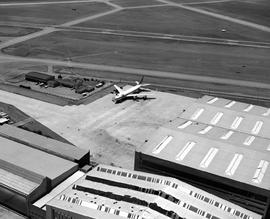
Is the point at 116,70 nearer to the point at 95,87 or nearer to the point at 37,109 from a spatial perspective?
the point at 95,87

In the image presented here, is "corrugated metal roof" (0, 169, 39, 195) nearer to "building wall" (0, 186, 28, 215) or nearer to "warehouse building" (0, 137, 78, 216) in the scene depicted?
"warehouse building" (0, 137, 78, 216)

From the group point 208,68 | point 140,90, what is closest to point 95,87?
point 140,90

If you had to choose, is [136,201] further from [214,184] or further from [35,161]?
[35,161]

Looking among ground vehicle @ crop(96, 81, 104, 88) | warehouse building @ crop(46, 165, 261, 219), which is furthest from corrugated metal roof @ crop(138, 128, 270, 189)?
ground vehicle @ crop(96, 81, 104, 88)

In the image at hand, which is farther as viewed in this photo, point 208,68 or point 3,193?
point 208,68


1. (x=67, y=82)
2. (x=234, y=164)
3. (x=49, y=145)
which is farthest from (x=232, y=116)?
(x=67, y=82)

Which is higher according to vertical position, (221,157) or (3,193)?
(221,157)
